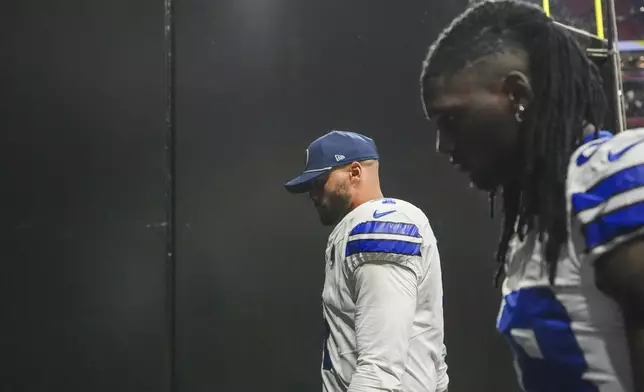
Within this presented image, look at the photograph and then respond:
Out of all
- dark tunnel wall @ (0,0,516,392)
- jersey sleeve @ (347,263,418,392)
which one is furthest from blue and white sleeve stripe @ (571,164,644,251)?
dark tunnel wall @ (0,0,516,392)

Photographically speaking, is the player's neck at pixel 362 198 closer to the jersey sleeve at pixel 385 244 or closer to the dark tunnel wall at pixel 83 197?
the jersey sleeve at pixel 385 244

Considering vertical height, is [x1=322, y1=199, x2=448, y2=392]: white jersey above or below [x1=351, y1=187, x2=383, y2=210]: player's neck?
below

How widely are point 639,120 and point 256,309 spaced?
2025 mm

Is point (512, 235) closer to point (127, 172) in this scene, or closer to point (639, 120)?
point (127, 172)

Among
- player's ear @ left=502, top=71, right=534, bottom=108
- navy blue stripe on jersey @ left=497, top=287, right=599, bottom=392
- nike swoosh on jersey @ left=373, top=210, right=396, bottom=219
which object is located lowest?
navy blue stripe on jersey @ left=497, top=287, right=599, bottom=392

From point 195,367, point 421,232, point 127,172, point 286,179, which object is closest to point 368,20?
point 286,179

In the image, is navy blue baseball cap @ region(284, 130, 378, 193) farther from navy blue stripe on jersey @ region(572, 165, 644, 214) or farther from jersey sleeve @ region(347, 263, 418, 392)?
navy blue stripe on jersey @ region(572, 165, 644, 214)

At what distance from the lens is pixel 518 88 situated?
0.79m

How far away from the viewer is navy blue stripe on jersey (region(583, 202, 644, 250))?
60 centimetres

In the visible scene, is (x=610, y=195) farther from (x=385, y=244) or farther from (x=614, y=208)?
(x=385, y=244)

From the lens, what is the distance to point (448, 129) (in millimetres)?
853

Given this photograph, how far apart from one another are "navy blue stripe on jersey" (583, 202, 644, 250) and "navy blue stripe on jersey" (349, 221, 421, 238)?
82 centimetres

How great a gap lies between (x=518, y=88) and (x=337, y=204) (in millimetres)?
976

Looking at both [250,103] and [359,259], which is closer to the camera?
[359,259]
